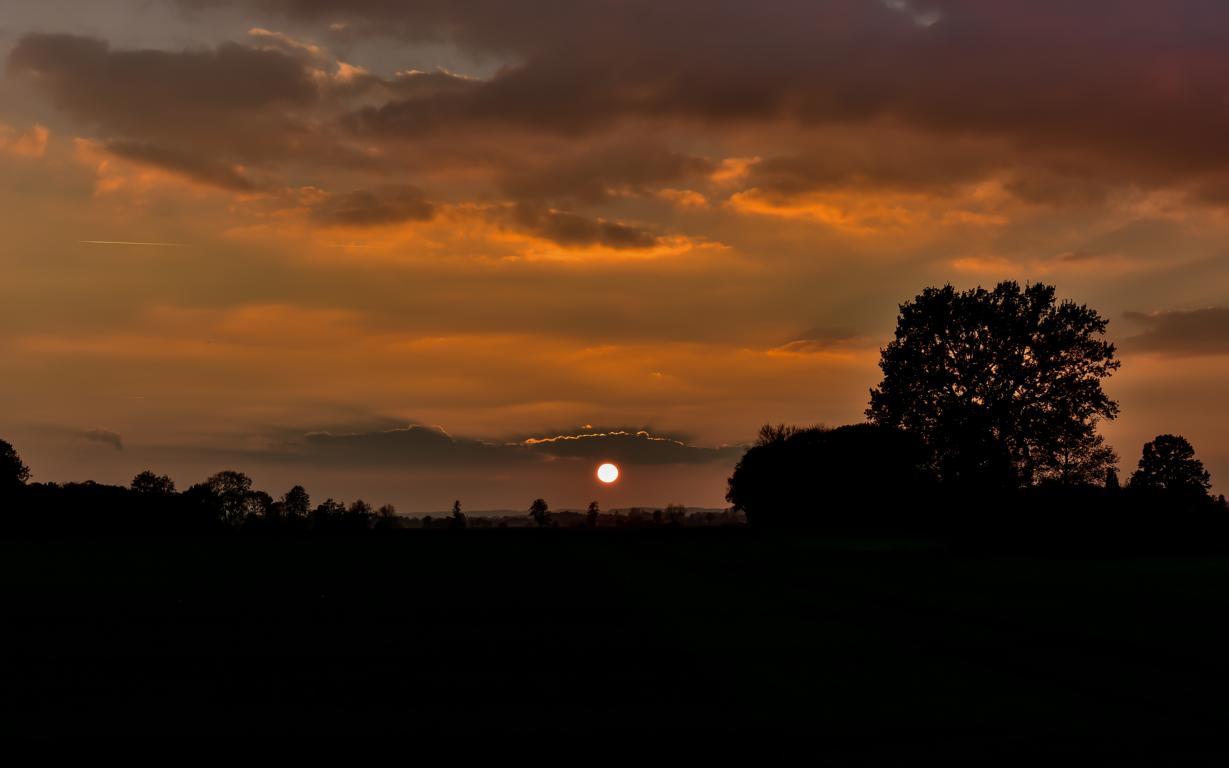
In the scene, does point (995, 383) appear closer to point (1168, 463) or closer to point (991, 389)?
point (991, 389)

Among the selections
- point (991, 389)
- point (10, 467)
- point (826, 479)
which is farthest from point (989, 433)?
point (10, 467)

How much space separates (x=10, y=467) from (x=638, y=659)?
14635 centimetres

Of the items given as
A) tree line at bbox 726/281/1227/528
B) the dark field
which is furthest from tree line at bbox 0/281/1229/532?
the dark field

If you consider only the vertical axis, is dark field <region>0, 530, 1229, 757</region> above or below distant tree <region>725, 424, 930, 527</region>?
below

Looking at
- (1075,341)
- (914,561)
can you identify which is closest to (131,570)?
(914,561)

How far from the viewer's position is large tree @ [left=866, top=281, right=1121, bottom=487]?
78812 millimetres

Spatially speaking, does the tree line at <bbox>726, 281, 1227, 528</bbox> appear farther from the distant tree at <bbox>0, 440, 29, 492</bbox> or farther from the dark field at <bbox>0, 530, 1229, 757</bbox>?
the distant tree at <bbox>0, 440, 29, 492</bbox>

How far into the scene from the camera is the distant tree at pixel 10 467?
141m

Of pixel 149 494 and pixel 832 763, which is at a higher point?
pixel 149 494

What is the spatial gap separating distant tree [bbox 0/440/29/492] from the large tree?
330ft

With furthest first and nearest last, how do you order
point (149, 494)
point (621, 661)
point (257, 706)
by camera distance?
point (149, 494)
point (621, 661)
point (257, 706)

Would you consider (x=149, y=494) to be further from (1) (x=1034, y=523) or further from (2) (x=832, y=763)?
(2) (x=832, y=763)

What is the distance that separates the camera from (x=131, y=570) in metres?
47.2

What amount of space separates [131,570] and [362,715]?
121ft
